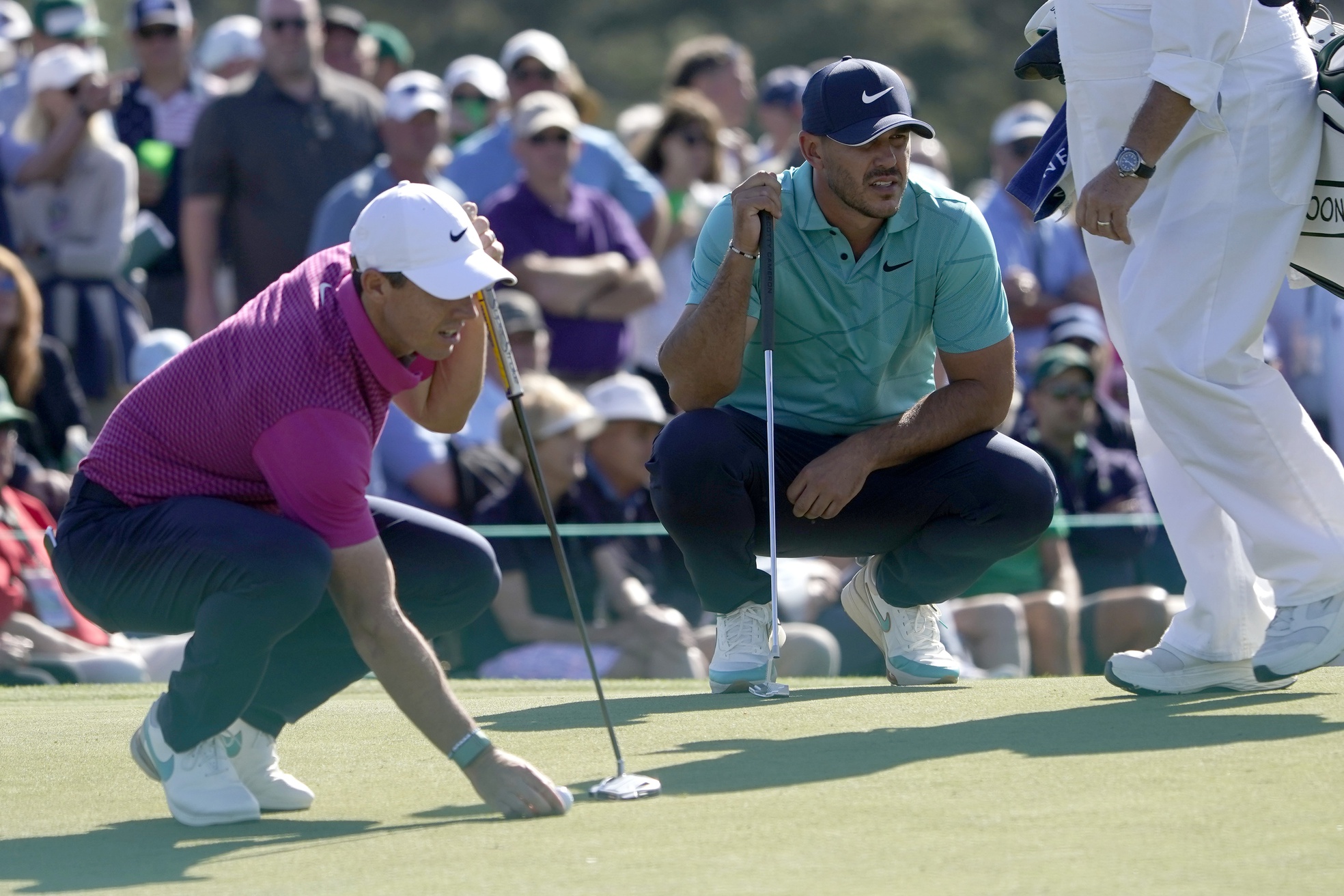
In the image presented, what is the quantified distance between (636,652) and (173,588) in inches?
140

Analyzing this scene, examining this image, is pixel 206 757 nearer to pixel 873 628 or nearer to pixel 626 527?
pixel 873 628

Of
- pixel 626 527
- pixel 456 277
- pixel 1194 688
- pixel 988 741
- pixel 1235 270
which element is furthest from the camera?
pixel 626 527

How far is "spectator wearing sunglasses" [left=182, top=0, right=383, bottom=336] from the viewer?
Result: 8.88m

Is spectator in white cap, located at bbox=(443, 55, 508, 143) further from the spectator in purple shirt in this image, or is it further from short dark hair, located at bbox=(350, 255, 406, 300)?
short dark hair, located at bbox=(350, 255, 406, 300)

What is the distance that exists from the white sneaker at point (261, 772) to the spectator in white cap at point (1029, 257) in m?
5.95

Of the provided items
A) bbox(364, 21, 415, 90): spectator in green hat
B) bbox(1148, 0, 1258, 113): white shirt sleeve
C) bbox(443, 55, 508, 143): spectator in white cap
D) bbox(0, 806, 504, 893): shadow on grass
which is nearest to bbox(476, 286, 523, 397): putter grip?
bbox(0, 806, 504, 893): shadow on grass

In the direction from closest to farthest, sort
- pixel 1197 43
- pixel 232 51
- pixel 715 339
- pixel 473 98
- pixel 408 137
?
1. pixel 1197 43
2. pixel 715 339
3. pixel 408 137
4. pixel 473 98
5. pixel 232 51

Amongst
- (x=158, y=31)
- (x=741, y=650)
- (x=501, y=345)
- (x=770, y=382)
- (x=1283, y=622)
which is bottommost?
(x=741, y=650)

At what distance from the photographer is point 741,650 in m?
5.27

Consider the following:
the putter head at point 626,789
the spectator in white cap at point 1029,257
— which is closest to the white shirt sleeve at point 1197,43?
the putter head at point 626,789

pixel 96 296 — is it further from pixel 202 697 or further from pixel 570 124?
pixel 202 697

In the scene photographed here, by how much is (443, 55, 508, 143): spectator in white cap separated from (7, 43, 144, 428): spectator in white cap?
208 cm

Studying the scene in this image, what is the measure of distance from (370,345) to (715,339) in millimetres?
1532

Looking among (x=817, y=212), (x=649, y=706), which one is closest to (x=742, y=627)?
(x=649, y=706)
